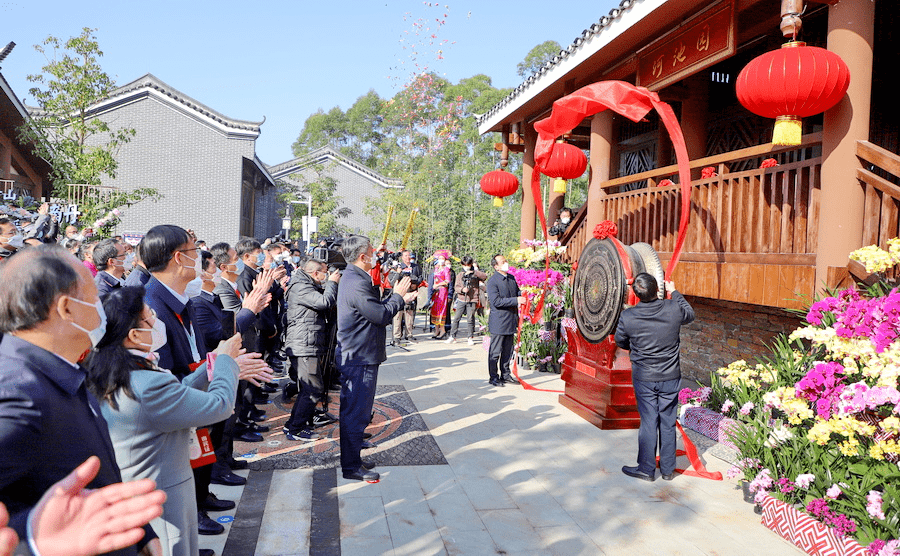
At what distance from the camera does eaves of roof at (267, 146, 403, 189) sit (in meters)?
28.5

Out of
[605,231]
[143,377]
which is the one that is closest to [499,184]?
[605,231]

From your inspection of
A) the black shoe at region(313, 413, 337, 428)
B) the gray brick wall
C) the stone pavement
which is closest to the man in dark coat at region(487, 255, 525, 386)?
→ the stone pavement

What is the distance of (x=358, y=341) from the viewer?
479 centimetres

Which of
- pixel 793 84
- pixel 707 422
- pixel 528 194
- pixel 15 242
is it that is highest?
pixel 528 194

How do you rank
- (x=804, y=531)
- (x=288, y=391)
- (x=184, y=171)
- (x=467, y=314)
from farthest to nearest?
1. (x=184, y=171)
2. (x=467, y=314)
3. (x=288, y=391)
4. (x=804, y=531)

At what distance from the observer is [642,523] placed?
13.3ft

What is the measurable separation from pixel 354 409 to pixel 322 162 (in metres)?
26.8

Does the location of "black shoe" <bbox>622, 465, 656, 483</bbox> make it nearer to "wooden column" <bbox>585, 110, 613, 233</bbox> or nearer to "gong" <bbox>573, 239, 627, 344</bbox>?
"gong" <bbox>573, 239, 627, 344</bbox>

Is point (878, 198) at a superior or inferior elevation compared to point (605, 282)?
superior

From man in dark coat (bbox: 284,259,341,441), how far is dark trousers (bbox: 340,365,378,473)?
0.96 m

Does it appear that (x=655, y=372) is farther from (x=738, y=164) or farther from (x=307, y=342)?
(x=738, y=164)

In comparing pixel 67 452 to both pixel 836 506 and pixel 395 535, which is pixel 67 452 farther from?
pixel 836 506

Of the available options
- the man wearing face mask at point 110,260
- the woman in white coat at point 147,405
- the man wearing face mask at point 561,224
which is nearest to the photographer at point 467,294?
the man wearing face mask at point 561,224

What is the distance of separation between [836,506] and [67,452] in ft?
12.5
